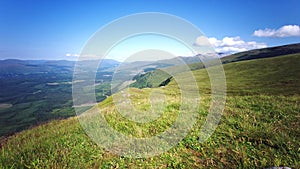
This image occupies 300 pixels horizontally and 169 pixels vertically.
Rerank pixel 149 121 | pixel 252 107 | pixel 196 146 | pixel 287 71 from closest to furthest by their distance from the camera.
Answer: pixel 196 146 < pixel 149 121 < pixel 252 107 < pixel 287 71

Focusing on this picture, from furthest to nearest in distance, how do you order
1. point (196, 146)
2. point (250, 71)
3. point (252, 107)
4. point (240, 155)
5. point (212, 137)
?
1. point (250, 71)
2. point (252, 107)
3. point (212, 137)
4. point (196, 146)
5. point (240, 155)

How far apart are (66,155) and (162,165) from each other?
2.79 metres

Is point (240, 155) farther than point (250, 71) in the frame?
No

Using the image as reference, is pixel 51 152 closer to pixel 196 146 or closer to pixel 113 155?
pixel 113 155

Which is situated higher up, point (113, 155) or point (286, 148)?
point (286, 148)

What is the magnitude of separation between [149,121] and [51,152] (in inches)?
159

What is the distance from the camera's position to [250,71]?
139250 millimetres

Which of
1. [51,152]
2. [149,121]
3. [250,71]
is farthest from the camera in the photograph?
[250,71]

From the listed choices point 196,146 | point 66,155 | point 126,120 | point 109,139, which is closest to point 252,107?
point 196,146

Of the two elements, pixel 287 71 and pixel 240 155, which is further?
pixel 287 71

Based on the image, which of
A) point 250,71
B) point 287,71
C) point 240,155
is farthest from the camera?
point 250,71

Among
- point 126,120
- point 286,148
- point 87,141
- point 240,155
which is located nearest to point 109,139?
point 87,141

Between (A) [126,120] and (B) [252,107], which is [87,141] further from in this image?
(B) [252,107]

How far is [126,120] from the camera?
8836mm
